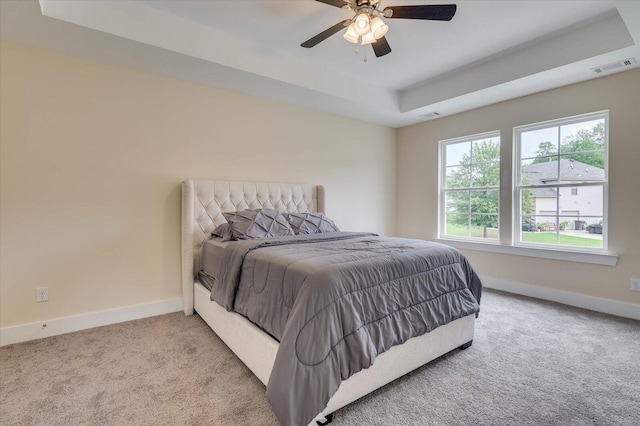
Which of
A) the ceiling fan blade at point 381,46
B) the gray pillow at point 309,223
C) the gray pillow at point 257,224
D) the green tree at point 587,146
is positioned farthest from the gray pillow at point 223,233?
the green tree at point 587,146

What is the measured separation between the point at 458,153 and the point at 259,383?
4.17m

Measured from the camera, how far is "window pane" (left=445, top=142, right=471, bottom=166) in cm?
443

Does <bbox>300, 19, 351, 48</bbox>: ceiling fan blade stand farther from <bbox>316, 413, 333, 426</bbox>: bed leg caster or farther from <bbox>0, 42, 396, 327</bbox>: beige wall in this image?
<bbox>316, 413, 333, 426</bbox>: bed leg caster

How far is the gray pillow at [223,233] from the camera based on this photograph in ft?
9.46

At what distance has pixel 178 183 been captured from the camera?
10.4 ft

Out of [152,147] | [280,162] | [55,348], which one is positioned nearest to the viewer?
[55,348]

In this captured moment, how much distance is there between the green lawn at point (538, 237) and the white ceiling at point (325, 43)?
1.74m

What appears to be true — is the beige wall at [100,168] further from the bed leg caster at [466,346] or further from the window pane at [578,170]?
the window pane at [578,170]

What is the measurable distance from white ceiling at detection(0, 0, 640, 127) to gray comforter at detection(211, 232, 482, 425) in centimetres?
188

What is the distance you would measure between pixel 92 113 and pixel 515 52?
14.1 feet

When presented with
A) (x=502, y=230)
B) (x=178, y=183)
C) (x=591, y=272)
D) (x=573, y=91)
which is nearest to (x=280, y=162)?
(x=178, y=183)

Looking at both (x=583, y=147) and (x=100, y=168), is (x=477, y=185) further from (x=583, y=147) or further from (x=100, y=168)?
(x=100, y=168)

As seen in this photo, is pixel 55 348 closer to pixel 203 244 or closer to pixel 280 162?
pixel 203 244

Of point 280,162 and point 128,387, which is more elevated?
point 280,162
